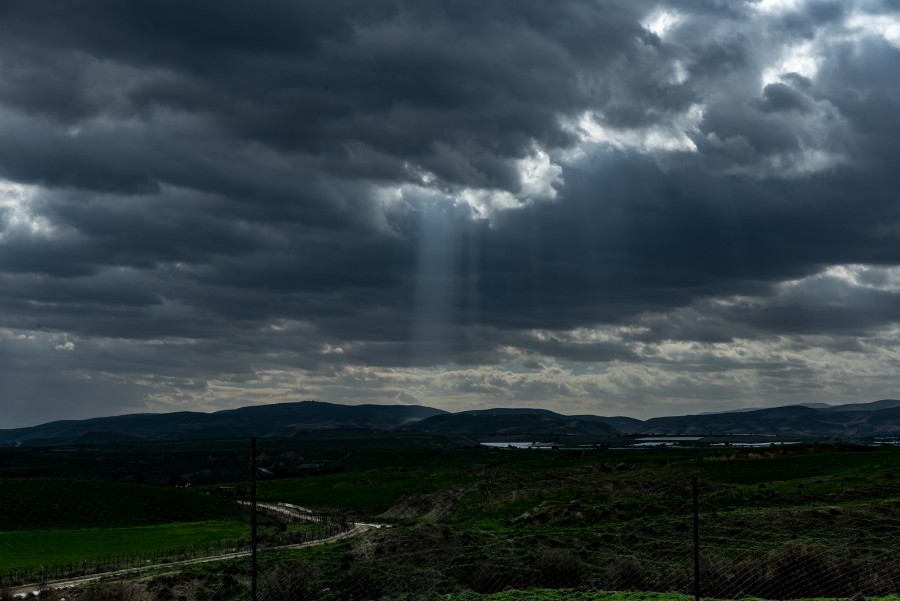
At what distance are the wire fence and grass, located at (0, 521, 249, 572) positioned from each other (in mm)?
446

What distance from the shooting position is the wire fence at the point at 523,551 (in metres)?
53.5

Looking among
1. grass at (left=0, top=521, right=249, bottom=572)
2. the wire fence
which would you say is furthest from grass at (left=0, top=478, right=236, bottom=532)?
the wire fence

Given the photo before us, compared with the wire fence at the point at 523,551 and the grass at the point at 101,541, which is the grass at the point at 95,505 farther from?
the wire fence at the point at 523,551

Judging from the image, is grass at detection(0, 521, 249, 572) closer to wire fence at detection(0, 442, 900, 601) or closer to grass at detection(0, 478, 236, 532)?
wire fence at detection(0, 442, 900, 601)

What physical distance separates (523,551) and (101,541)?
7425cm

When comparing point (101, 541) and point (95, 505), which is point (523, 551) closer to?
point (101, 541)

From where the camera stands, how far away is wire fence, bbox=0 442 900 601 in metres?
53.5

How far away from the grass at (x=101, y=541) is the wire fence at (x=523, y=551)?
0.45m

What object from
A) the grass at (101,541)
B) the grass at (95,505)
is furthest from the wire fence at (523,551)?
the grass at (95,505)

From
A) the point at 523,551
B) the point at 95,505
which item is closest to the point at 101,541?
the point at 95,505

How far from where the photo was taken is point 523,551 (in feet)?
223

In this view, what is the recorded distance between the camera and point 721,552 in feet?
197

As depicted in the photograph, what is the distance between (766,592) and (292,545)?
2302 inches

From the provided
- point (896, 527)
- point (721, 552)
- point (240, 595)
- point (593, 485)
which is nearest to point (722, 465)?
point (593, 485)
